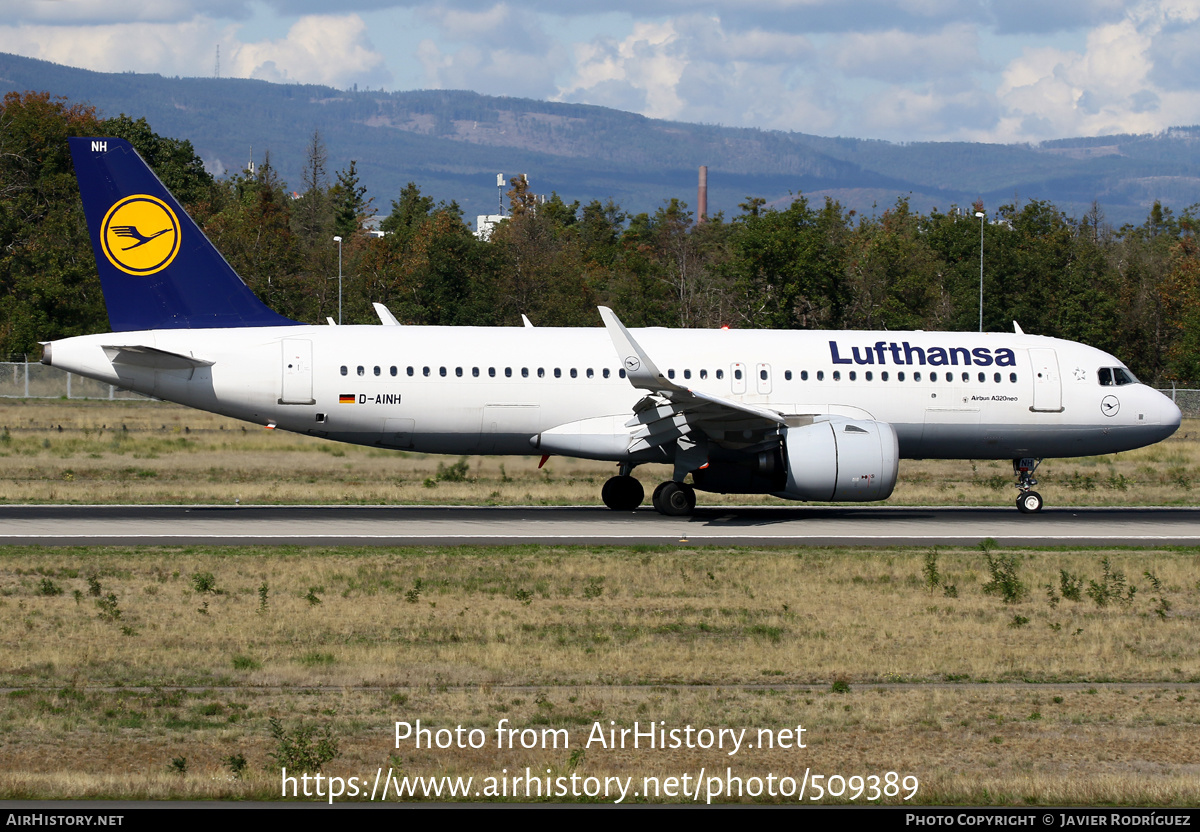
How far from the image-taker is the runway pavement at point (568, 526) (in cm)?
2236

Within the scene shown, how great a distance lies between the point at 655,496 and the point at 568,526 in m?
2.82

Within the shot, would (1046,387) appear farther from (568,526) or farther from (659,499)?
(568,526)

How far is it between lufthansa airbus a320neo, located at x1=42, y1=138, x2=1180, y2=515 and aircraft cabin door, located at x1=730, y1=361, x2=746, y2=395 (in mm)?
42

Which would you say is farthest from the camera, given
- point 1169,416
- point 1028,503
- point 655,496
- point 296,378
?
point 1169,416

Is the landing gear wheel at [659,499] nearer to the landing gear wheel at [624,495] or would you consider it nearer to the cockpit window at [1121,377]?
the landing gear wheel at [624,495]

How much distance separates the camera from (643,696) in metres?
12.1

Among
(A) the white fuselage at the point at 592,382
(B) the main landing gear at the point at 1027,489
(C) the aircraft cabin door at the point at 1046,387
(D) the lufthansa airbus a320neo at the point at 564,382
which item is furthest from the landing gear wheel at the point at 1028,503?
(C) the aircraft cabin door at the point at 1046,387

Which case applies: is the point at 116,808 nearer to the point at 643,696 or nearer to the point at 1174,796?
the point at 643,696

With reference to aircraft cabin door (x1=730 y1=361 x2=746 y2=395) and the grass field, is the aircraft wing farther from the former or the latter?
the grass field

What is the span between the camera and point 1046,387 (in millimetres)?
28297

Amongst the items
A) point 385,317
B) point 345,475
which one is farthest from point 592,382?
point 345,475

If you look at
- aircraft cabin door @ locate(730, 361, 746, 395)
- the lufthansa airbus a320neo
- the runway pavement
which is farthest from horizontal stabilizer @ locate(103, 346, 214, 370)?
aircraft cabin door @ locate(730, 361, 746, 395)

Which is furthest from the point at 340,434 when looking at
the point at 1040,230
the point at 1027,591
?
the point at 1040,230
